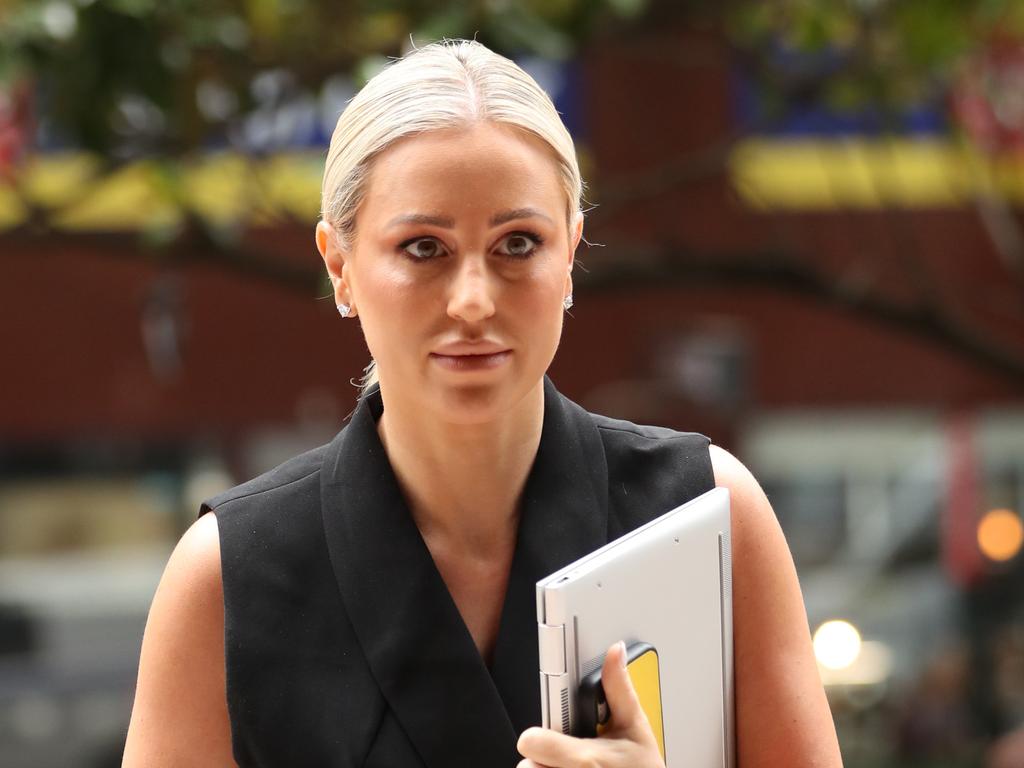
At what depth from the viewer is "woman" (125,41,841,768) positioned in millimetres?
1656

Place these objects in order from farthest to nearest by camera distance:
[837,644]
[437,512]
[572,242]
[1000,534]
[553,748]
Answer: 1. [1000,534]
2. [837,644]
3. [437,512]
4. [572,242]
5. [553,748]

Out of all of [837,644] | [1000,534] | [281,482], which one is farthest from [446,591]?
[1000,534]

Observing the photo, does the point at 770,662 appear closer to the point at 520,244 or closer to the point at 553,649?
the point at 553,649

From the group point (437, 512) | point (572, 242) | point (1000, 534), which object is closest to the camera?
point (572, 242)

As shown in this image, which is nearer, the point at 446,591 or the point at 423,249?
the point at 423,249

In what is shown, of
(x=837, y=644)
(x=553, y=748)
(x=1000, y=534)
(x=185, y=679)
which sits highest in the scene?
(x=1000, y=534)

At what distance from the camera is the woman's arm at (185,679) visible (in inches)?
69.7

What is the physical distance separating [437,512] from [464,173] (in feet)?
1.40

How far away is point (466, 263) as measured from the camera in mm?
1640

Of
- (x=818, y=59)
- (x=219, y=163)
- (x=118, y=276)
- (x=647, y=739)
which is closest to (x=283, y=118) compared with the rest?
(x=219, y=163)

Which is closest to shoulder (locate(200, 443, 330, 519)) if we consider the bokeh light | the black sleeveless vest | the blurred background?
the black sleeveless vest

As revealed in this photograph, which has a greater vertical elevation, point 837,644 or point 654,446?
point 837,644

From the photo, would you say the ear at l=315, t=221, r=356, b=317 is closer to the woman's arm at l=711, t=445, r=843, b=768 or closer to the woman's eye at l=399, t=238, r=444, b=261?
the woman's eye at l=399, t=238, r=444, b=261

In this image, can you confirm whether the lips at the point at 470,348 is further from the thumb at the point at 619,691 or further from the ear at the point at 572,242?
the thumb at the point at 619,691
